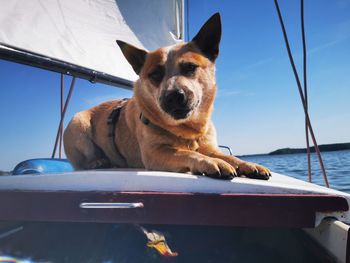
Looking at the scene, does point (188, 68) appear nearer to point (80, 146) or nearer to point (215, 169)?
point (215, 169)

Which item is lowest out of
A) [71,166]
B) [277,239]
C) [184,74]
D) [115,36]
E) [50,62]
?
[277,239]

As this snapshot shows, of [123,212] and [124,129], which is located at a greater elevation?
[124,129]

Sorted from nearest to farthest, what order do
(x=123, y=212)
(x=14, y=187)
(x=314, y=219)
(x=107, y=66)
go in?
(x=314, y=219) → (x=123, y=212) → (x=14, y=187) → (x=107, y=66)

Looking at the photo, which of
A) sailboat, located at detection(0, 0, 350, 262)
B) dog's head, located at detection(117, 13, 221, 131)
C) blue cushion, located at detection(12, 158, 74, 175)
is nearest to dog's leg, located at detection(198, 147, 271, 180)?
sailboat, located at detection(0, 0, 350, 262)

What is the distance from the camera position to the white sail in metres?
2.45

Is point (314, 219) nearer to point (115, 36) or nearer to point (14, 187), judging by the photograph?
point (14, 187)

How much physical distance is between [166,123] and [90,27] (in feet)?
6.20

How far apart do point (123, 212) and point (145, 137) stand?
3.41 feet

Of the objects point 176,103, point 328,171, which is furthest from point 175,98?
point 328,171

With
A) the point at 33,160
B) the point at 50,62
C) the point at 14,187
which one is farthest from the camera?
the point at 50,62

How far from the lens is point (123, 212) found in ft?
3.62

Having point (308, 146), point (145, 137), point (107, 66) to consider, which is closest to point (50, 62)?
point (107, 66)

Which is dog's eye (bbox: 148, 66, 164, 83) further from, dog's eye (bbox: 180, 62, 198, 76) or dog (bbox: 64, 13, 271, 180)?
dog's eye (bbox: 180, 62, 198, 76)

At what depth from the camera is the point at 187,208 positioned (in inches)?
41.5
